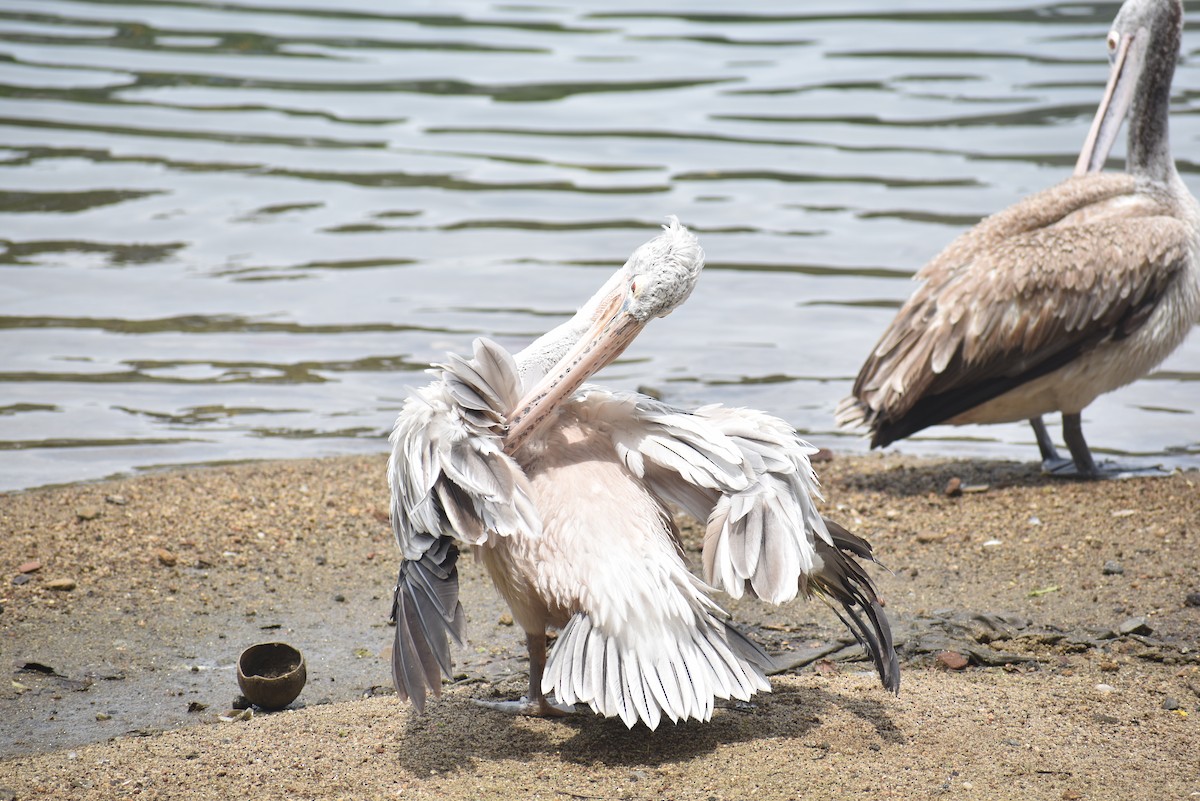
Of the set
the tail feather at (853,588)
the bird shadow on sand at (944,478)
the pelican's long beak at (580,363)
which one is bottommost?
the bird shadow on sand at (944,478)

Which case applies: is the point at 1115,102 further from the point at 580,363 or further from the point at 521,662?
the point at 521,662

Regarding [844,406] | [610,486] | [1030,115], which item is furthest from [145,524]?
[1030,115]

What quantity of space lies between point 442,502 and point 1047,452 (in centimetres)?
351

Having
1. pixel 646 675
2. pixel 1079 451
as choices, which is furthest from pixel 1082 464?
pixel 646 675

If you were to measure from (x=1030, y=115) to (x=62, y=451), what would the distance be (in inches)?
331

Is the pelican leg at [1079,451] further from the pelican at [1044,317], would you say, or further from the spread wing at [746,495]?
the spread wing at [746,495]

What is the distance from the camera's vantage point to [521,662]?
4184 mm

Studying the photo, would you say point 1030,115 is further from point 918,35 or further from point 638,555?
point 638,555

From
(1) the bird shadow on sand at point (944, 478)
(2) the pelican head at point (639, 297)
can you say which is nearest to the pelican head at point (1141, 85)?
(1) the bird shadow on sand at point (944, 478)

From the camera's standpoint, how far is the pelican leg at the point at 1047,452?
6012 millimetres

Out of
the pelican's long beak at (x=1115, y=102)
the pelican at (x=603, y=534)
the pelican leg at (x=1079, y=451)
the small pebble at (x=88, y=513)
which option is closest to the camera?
the pelican at (x=603, y=534)

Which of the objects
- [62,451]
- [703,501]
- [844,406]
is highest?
[703,501]

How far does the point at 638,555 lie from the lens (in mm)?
3424

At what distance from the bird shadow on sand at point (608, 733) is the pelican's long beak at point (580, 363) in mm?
714
